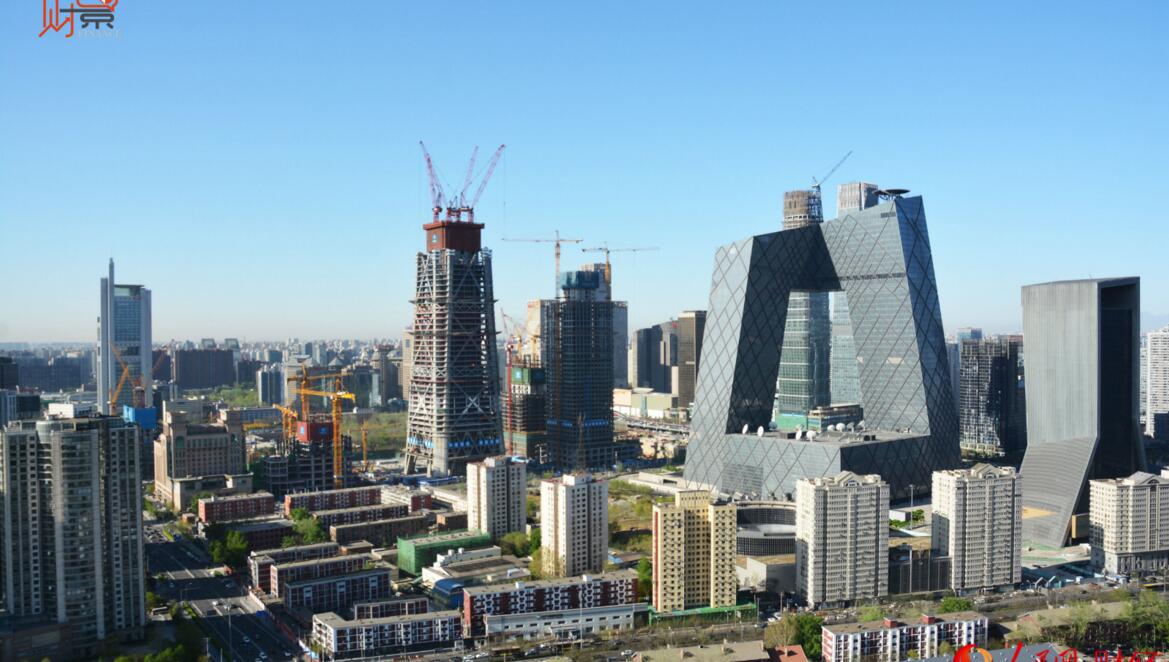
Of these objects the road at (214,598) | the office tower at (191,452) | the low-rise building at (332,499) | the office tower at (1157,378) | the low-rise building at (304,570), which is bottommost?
the road at (214,598)

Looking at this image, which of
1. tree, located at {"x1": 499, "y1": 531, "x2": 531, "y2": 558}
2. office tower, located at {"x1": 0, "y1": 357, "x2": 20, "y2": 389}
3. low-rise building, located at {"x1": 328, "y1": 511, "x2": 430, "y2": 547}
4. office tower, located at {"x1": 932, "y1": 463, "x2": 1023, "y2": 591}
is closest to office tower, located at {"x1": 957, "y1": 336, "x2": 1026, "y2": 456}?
office tower, located at {"x1": 932, "y1": 463, "x2": 1023, "y2": 591}

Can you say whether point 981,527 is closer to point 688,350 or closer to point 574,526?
point 574,526

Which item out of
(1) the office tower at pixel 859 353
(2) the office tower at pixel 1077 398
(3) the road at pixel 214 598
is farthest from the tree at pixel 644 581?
(2) the office tower at pixel 1077 398

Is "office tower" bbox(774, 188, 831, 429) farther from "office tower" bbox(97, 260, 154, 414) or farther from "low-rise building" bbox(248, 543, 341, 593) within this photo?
"office tower" bbox(97, 260, 154, 414)

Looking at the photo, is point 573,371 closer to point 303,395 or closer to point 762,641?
point 303,395

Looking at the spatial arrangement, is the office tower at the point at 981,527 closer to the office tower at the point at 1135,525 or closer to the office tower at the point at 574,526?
the office tower at the point at 1135,525

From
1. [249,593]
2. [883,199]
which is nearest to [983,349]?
[883,199]
